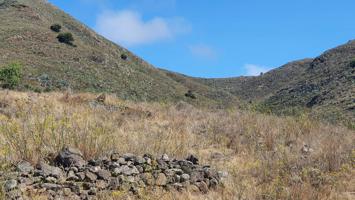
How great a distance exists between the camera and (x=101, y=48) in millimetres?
56812

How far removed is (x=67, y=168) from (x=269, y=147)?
13.6ft

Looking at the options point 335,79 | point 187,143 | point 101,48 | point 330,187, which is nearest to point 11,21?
point 101,48

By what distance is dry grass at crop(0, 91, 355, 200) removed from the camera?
5.17m

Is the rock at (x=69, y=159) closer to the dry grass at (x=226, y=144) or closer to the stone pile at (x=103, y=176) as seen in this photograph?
the stone pile at (x=103, y=176)

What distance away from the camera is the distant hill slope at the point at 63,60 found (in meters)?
37.1

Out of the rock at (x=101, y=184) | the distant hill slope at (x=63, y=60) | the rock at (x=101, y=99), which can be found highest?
the distant hill slope at (x=63, y=60)

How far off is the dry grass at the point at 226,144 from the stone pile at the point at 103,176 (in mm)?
236

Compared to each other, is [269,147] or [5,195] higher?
[269,147]

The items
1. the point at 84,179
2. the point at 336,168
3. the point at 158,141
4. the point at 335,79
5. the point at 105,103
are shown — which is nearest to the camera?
the point at 84,179

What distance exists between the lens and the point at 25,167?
4.98 meters

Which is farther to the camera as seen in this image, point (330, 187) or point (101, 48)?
point (101, 48)

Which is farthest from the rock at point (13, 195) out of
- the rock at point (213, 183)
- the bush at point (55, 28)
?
the bush at point (55, 28)

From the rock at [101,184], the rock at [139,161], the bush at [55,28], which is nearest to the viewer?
the rock at [101,184]

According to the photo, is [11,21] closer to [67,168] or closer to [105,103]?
[105,103]
